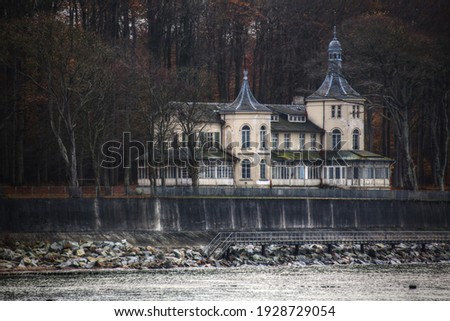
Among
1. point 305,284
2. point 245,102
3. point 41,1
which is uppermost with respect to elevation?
point 41,1

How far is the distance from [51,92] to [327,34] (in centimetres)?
3616

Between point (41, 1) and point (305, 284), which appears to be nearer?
point (305, 284)

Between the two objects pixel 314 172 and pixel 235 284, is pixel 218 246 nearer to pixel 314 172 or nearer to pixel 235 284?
pixel 235 284

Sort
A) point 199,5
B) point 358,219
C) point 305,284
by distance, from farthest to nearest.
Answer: point 199,5, point 358,219, point 305,284

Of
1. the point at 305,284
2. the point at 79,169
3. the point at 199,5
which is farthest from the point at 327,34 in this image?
the point at 305,284

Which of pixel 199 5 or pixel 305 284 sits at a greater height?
pixel 199 5

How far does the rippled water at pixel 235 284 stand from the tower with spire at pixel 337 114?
110ft

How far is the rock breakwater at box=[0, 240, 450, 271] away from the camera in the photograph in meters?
85.9

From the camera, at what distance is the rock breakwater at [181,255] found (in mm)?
85938

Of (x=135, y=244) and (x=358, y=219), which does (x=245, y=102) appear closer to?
(x=358, y=219)

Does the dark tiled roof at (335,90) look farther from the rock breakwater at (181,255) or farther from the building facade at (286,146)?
the rock breakwater at (181,255)

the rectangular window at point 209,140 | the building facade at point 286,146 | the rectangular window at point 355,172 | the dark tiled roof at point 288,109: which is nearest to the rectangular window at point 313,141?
the building facade at point 286,146

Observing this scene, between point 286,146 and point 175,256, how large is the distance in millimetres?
32677

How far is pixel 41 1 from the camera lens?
107312 millimetres
